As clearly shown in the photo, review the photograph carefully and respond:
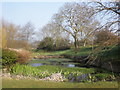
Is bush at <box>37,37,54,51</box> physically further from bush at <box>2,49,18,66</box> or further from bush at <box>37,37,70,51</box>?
bush at <box>2,49,18,66</box>

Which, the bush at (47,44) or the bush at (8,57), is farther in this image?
the bush at (47,44)

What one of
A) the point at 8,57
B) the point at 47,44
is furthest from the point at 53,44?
the point at 8,57

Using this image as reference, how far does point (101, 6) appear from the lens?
375 inches

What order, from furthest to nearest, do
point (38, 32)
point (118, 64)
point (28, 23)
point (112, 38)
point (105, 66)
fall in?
point (38, 32) < point (28, 23) < point (105, 66) < point (118, 64) < point (112, 38)

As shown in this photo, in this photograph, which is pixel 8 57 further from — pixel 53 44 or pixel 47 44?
pixel 53 44

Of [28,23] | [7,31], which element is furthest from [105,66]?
[28,23]

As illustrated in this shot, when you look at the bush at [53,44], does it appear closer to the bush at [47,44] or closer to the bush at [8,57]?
the bush at [47,44]

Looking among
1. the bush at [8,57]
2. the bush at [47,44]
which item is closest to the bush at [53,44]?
the bush at [47,44]

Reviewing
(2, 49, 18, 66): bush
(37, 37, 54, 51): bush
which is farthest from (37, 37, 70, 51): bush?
(2, 49, 18, 66): bush

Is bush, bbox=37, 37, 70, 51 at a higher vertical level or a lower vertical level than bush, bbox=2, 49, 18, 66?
higher

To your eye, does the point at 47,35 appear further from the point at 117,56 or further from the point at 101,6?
the point at 101,6

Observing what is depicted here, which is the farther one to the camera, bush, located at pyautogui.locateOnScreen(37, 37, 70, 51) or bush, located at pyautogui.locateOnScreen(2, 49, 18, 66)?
bush, located at pyautogui.locateOnScreen(37, 37, 70, 51)

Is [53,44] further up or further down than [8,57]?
further up

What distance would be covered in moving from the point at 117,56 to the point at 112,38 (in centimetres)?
511
